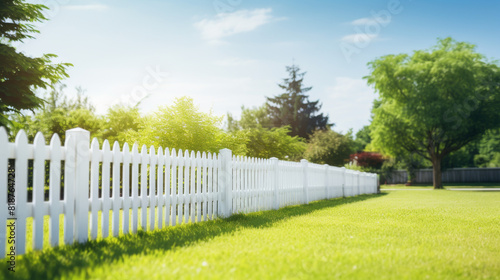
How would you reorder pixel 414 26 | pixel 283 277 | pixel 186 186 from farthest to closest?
pixel 414 26 → pixel 186 186 → pixel 283 277

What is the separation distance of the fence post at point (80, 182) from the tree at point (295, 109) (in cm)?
5220

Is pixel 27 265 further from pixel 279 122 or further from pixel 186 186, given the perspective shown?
pixel 279 122

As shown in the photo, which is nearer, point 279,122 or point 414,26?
point 414,26

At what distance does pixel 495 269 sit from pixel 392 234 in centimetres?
219

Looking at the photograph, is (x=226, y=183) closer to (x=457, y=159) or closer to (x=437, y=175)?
(x=437, y=175)

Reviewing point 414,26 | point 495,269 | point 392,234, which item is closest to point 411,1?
point 414,26

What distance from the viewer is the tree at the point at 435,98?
2966cm

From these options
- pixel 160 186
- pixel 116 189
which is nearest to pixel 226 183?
pixel 160 186

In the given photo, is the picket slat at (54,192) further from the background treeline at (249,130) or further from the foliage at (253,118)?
the foliage at (253,118)

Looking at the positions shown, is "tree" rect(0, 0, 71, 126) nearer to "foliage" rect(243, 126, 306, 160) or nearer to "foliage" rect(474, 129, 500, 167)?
"foliage" rect(243, 126, 306, 160)

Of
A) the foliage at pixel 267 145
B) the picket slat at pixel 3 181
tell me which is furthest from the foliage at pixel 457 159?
the picket slat at pixel 3 181

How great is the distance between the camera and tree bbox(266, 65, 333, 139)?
57.0 metres

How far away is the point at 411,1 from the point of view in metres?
16.2

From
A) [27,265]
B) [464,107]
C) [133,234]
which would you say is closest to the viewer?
[27,265]
